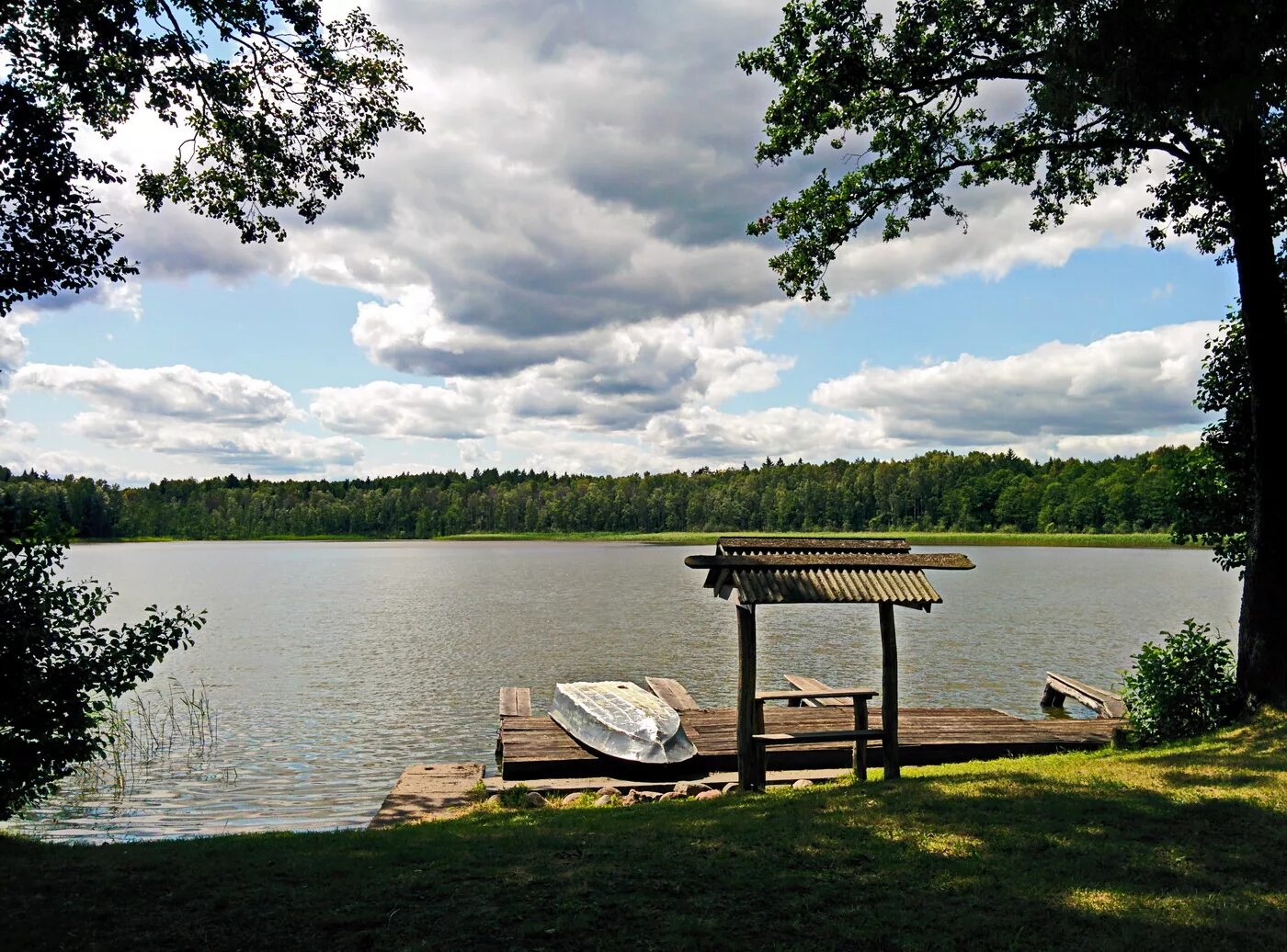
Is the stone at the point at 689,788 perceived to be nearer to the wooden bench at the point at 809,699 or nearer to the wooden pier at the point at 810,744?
the wooden pier at the point at 810,744

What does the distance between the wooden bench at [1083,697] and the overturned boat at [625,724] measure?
1109 cm

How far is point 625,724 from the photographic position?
A: 1673 cm

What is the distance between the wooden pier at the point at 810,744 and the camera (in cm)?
1602

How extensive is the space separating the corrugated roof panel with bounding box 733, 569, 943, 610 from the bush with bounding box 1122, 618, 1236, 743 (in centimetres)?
545

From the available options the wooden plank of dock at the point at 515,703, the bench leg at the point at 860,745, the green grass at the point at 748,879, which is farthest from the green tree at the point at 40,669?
the wooden plank of dock at the point at 515,703

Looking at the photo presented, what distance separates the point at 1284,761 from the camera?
10.7 m

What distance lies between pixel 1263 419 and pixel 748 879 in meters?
11.8

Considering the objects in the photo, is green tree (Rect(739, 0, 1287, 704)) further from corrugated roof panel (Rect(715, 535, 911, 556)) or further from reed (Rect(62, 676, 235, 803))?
reed (Rect(62, 676, 235, 803))

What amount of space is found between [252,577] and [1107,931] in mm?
80780

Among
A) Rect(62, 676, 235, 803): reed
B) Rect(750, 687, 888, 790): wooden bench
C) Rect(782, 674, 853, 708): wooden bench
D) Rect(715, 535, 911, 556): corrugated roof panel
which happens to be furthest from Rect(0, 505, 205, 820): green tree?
Rect(782, 674, 853, 708): wooden bench

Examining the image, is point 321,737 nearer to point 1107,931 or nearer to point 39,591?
point 39,591

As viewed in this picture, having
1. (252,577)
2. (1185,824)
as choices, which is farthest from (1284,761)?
(252,577)

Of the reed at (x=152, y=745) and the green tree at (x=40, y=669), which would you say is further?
the reed at (x=152, y=745)

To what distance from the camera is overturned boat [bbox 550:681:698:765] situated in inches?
628
